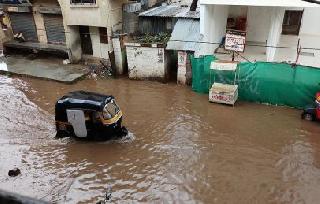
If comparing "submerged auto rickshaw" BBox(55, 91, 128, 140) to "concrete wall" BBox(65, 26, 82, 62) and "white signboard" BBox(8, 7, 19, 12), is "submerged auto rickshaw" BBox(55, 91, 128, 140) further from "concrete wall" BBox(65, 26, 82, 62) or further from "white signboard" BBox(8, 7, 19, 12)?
"white signboard" BBox(8, 7, 19, 12)

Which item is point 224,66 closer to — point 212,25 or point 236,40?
point 236,40

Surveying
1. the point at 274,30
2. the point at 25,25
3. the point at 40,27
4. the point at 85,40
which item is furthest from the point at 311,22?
the point at 25,25

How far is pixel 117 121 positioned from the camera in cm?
1229

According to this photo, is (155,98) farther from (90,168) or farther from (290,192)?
(290,192)

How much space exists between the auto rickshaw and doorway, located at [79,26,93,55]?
44.1 feet

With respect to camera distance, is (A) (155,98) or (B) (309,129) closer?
(B) (309,129)

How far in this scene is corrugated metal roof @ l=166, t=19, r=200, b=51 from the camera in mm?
16906

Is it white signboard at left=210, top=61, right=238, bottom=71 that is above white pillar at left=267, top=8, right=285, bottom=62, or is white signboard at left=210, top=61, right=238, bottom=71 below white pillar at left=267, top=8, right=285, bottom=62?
below

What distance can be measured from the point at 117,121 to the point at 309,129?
7.61 m

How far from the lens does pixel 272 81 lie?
575 inches

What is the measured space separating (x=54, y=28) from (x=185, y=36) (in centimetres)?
902

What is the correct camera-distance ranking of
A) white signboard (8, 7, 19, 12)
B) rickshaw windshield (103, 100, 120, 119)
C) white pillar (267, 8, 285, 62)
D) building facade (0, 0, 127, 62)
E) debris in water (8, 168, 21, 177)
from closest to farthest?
debris in water (8, 168, 21, 177) < rickshaw windshield (103, 100, 120, 119) < white pillar (267, 8, 285, 62) < building facade (0, 0, 127, 62) < white signboard (8, 7, 19, 12)

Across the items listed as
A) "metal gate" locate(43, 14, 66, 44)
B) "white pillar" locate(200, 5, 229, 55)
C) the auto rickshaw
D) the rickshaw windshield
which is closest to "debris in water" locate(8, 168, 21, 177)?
the rickshaw windshield

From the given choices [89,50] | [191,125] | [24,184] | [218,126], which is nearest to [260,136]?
[218,126]
